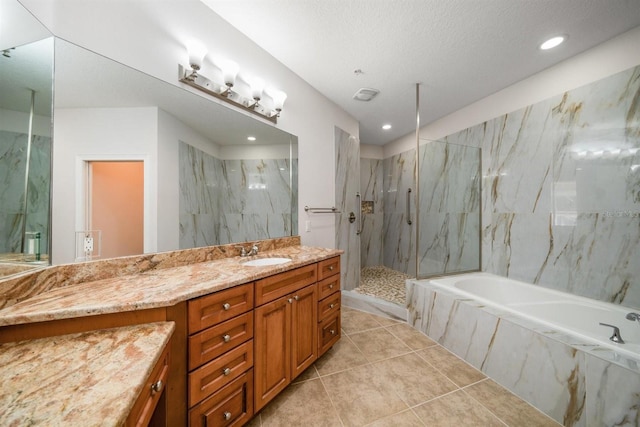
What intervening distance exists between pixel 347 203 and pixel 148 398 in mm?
2597

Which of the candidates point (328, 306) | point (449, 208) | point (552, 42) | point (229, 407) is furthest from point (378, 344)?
point (552, 42)

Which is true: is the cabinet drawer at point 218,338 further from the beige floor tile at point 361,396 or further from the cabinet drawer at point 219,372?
the beige floor tile at point 361,396

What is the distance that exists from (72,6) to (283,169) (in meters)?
1.41

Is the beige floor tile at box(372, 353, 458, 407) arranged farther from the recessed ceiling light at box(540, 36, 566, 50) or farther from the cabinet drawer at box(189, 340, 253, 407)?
the recessed ceiling light at box(540, 36, 566, 50)

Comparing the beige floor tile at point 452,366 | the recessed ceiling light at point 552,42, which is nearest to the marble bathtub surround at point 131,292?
the beige floor tile at point 452,366

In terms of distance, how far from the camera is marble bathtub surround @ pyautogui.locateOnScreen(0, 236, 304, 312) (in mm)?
832

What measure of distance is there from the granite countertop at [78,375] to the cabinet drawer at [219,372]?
0.34 meters

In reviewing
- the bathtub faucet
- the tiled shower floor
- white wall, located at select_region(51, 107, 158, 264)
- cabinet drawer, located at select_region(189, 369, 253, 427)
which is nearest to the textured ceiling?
white wall, located at select_region(51, 107, 158, 264)

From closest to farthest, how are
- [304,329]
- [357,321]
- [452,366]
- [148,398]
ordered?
[148,398]
[304,329]
[452,366]
[357,321]

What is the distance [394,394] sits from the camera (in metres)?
1.45

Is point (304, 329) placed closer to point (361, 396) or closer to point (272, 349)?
point (272, 349)

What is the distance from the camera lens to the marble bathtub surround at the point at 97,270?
32.8 inches

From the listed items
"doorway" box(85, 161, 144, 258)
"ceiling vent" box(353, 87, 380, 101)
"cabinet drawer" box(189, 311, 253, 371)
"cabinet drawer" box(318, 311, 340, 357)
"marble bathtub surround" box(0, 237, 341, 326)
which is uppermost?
"ceiling vent" box(353, 87, 380, 101)

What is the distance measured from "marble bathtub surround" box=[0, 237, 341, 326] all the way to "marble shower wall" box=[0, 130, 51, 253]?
23cm
